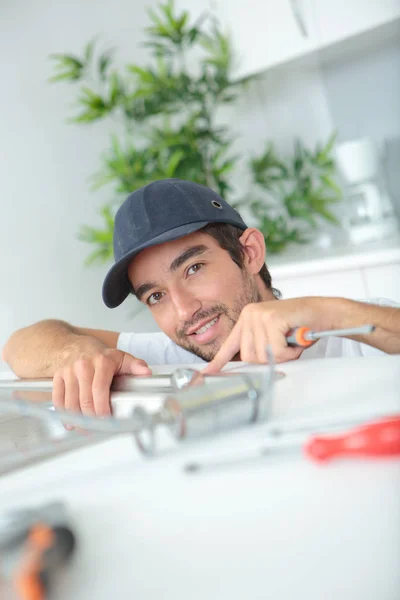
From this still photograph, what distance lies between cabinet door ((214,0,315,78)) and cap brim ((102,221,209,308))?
193 cm

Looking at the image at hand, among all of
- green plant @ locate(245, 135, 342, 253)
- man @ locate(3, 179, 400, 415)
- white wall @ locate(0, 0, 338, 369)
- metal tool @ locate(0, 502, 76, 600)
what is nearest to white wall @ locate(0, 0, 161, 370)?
white wall @ locate(0, 0, 338, 369)

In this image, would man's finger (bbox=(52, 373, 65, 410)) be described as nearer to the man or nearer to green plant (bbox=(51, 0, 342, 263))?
the man

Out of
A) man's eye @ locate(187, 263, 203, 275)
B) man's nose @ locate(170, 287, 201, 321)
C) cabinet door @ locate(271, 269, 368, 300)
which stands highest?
man's eye @ locate(187, 263, 203, 275)

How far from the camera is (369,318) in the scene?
916 millimetres

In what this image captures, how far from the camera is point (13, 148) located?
2.84 m

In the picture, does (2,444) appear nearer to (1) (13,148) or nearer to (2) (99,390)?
(2) (99,390)

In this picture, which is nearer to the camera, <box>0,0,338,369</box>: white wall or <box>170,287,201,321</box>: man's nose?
<box>170,287,201,321</box>: man's nose

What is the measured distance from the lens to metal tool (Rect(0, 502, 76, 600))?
0.33 metres

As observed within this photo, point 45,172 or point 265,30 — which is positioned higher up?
point 265,30

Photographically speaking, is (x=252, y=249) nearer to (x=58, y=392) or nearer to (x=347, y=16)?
(x=58, y=392)

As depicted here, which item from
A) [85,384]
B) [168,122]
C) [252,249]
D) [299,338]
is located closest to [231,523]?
[299,338]

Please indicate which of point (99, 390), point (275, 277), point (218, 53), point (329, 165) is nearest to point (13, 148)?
point (218, 53)

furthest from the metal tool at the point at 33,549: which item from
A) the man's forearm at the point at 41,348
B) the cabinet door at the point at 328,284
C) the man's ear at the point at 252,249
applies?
the cabinet door at the point at 328,284

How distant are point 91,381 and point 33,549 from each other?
21.3 inches
